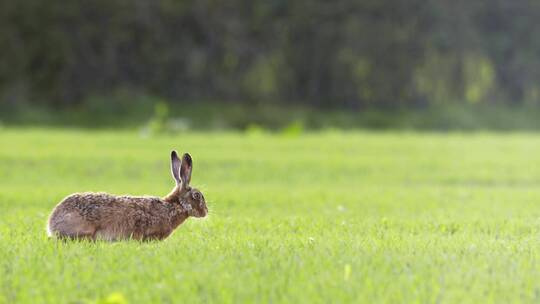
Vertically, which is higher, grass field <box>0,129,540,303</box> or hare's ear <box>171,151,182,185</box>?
hare's ear <box>171,151,182,185</box>

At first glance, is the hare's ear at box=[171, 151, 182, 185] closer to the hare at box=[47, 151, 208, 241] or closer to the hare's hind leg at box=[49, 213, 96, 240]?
the hare at box=[47, 151, 208, 241]

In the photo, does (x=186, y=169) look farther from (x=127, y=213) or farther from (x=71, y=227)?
(x=71, y=227)

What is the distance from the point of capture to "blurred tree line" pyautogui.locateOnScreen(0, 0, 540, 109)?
36469 mm

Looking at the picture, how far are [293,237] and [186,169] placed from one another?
1054 mm

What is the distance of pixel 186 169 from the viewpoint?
6.50 metres

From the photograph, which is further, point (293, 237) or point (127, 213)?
point (293, 237)

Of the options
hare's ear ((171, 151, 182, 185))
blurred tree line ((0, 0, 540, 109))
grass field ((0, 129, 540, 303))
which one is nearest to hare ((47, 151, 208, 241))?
hare's ear ((171, 151, 182, 185))

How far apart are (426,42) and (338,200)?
27.9 m

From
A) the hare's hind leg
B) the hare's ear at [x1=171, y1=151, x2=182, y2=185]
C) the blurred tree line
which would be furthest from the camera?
the blurred tree line

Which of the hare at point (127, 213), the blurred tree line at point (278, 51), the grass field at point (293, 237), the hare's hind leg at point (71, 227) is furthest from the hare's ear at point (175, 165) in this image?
the blurred tree line at point (278, 51)

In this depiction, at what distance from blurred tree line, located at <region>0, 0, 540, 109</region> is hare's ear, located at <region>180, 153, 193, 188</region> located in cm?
3018

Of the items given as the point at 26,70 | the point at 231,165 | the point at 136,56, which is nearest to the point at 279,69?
the point at 136,56

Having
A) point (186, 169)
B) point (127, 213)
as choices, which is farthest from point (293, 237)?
point (127, 213)

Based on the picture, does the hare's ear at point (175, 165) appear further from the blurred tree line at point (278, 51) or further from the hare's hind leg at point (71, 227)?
the blurred tree line at point (278, 51)
